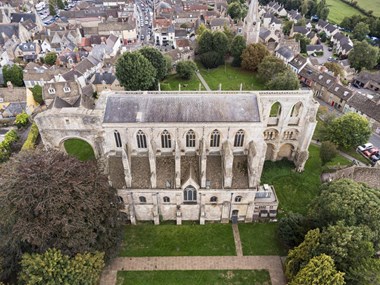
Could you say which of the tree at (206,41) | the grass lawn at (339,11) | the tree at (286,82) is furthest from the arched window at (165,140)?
the grass lawn at (339,11)

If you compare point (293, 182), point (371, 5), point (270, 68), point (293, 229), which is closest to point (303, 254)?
point (293, 229)

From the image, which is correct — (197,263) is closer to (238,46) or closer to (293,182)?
(293,182)

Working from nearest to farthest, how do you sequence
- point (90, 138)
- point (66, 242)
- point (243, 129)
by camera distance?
point (66, 242) < point (243, 129) < point (90, 138)

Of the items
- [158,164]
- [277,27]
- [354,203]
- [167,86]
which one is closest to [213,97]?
[158,164]

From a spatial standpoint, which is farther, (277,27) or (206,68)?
(277,27)

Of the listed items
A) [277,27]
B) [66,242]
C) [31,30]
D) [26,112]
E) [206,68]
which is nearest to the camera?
[66,242]

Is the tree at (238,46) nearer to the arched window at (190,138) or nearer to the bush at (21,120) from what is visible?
the arched window at (190,138)

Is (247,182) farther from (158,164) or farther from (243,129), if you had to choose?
(158,164)

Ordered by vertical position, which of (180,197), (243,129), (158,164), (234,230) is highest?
(243,129)
